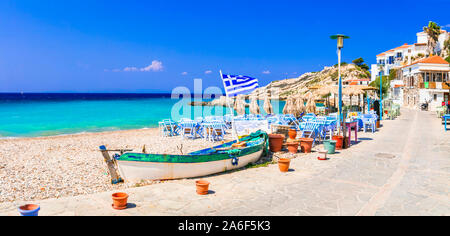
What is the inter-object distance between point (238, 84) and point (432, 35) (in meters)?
65.1

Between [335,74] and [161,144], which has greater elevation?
[335,74]

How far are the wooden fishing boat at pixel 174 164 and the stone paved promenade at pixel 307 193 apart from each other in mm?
245

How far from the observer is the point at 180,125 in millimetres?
15102

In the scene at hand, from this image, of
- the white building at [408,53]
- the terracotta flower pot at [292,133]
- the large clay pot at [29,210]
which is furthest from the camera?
the white building at [408,53]

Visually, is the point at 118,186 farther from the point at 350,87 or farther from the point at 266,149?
the point at 350,87

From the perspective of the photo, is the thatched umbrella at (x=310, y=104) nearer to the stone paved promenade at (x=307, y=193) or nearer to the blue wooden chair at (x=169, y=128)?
the blue wooden chair at (x=169, y=128)

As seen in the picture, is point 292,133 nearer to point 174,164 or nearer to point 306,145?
point 306,145

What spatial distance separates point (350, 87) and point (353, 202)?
13.4 metres

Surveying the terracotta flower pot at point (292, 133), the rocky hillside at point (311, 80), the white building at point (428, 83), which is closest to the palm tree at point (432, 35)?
the rocky hillside at point (311, 80)

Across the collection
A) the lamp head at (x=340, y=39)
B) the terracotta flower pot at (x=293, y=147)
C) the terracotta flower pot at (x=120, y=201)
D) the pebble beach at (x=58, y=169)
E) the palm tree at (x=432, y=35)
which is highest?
the palm tree at (x=432, y=35)

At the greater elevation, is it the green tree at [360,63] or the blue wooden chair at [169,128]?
the green tree at [360,63]

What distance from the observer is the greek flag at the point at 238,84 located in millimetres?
9031

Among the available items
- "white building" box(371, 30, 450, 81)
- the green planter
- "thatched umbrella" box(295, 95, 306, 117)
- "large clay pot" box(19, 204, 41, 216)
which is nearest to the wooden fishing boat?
"large clay pot" box(19, 204, 41, 216)
